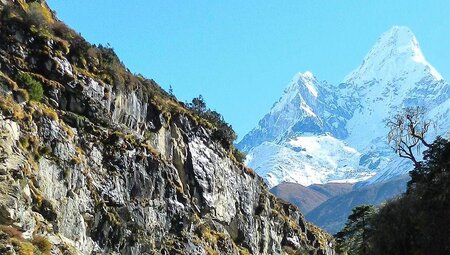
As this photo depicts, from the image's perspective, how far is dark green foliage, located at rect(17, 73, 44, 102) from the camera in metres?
54.9

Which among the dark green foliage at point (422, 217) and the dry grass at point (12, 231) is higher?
the dry grass at point (12, 231)

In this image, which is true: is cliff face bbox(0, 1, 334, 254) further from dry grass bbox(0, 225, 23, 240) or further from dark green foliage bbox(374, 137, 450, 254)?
dark green foliage bbox(374, 137, 450, 254)

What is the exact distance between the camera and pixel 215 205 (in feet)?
268

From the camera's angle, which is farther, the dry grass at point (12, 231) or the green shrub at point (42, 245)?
the green shrub at point (42, 245)

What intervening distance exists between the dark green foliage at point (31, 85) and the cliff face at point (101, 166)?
0.50ft

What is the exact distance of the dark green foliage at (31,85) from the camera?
54.9m

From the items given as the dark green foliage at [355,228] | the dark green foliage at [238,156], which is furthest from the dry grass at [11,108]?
the dark green foliage at [238,156]

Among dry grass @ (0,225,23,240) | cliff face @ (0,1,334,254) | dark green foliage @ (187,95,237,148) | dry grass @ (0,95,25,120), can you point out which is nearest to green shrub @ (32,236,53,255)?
cliff face @ (0,1,334,254)

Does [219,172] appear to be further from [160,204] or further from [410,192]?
[410,192]

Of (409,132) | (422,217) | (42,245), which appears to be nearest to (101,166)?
(42,245)

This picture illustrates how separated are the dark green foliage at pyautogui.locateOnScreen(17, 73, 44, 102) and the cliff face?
15cm

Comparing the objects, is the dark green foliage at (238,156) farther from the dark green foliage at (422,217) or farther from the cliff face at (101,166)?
the dark green foliage at (422,217)

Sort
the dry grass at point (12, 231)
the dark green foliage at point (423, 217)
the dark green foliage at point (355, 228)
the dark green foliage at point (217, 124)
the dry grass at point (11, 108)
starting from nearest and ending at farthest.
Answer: the dark green foliage at point (423, 217) < the dry grass at point (12, 231) < the dry grass at point (11, 108) < the dark green foliage at point (355, 228) < the dark green foliage at point (217, 124)

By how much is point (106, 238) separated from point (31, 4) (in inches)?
1258
